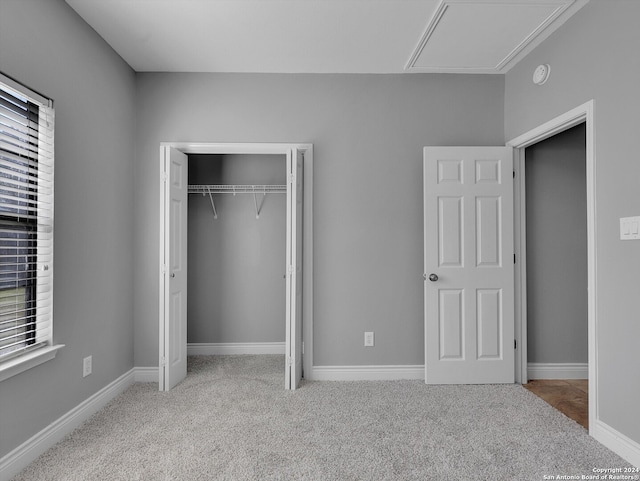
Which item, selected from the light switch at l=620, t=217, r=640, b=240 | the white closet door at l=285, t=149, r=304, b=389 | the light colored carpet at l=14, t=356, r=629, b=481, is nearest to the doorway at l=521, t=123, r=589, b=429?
the light colored carpet at l=14, t=356, r=629, b=481

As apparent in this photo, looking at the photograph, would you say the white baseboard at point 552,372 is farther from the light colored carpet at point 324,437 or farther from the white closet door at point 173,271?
the white closet door at point 173,271

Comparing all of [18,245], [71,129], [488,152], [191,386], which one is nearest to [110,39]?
[71,129]

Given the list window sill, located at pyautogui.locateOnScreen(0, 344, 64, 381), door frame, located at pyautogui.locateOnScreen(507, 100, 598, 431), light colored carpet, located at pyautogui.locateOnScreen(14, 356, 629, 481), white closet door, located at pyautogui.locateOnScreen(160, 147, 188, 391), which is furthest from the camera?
white closet door, located at pyautogui.locateOnScreen(160, 147, 188, 391)

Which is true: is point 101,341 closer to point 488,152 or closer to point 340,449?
point 340,449

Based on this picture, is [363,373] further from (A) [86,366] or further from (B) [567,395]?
(A) [86,366]

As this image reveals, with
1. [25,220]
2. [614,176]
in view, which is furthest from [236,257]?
[614,176]

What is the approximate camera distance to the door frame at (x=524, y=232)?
7.69ft

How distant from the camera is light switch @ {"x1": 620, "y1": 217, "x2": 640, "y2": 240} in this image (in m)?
2.04

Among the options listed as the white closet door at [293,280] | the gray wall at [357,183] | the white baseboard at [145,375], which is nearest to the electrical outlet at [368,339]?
the gray wall at [357,183]

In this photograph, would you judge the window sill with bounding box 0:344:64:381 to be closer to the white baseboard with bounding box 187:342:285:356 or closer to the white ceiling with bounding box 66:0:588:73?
the white baseboard with bounding box 187:342:285:356

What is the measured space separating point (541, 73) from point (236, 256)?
3.14 meters

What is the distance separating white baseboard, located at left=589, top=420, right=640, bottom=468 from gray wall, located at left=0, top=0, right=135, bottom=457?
10.4ft

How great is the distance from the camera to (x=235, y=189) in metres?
4.13

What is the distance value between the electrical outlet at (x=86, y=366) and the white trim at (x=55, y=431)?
0.18 metres
